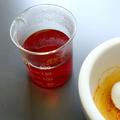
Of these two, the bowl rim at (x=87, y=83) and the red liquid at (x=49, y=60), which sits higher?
the red liquid at (x=49, y=60)

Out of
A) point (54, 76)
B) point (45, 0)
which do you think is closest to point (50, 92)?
point (54, 76)

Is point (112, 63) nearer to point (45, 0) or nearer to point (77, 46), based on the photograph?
point (77, 46)

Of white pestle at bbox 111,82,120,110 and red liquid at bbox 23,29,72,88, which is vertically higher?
red liquid at bbox 23,29,72,88

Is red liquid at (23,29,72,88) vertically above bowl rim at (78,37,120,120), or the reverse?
red liquid at (23,29,72,88)
